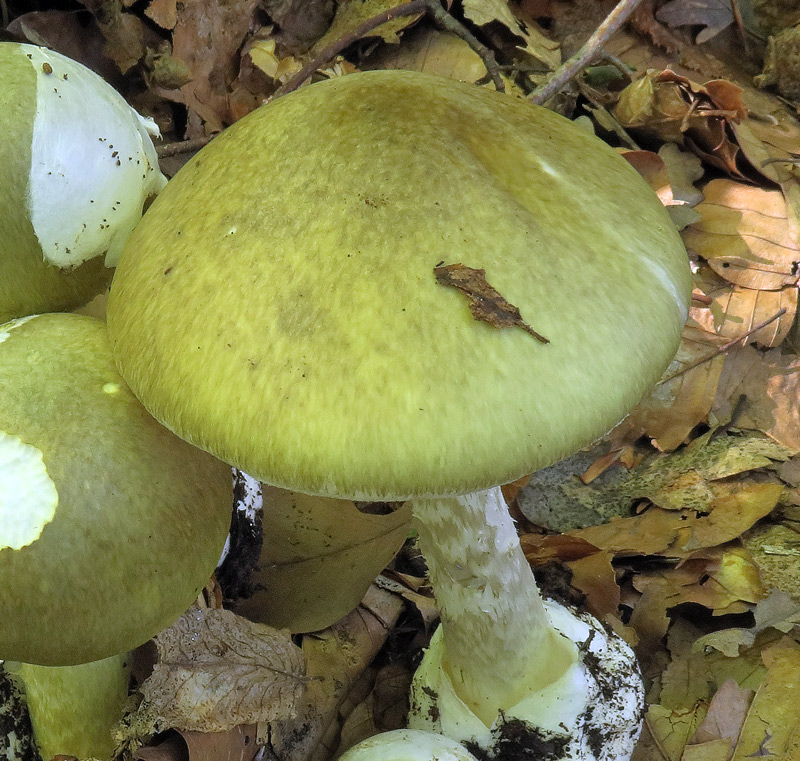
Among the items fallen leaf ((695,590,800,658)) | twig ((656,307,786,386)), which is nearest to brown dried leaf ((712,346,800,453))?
twig ((656,307,786,386))

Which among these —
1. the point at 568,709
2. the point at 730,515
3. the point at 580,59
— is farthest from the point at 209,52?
the point at 568,709

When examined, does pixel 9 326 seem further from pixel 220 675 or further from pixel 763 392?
pixel 763 392

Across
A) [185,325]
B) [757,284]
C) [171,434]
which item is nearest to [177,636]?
[171,434]

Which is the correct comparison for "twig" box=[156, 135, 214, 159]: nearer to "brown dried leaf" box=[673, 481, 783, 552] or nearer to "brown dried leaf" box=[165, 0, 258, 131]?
"brown dried leaf" box=[165, 0, 258, 131]

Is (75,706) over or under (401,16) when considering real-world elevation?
under

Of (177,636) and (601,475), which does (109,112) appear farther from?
(601,475)

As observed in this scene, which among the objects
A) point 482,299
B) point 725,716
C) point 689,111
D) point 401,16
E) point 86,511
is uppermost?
point 482,299
